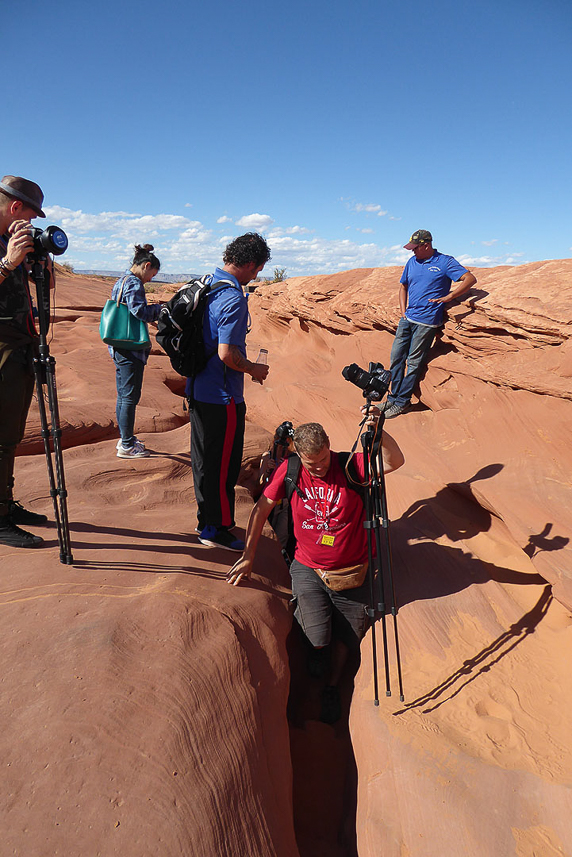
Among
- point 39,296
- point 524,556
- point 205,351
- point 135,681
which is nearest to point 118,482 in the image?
point 205,351

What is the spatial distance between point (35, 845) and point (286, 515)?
2.46m

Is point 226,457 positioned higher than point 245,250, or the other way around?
point 245,250

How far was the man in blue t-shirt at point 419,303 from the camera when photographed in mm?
5008

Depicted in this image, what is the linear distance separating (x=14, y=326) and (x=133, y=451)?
80.3 inches

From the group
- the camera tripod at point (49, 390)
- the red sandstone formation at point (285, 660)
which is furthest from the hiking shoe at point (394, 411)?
the camera tripod at point (49, 390)

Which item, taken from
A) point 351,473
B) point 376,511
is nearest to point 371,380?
point 351,473

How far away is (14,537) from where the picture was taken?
8.73 feet

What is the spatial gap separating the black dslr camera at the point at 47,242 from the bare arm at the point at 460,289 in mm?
3780

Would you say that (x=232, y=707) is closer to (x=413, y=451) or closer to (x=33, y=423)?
(x=413, y=451)

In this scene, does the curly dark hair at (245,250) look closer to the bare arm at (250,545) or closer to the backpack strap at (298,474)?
the backpack strap at (298,474)

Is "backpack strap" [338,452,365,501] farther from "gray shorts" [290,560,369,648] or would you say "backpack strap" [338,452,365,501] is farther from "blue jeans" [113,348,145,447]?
"blue jeans" [113,348,145,447]

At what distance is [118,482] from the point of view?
13.1ft

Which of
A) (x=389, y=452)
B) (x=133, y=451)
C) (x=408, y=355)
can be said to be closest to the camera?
(x=389, y=452)

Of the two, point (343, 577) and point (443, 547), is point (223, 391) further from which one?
point (443, 547)
